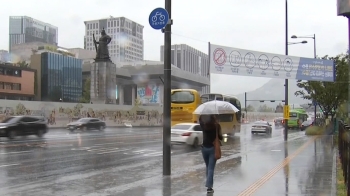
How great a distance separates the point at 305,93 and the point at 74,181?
30.8m

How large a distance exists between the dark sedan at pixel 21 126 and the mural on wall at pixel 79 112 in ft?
43.2

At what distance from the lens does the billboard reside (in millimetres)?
5059

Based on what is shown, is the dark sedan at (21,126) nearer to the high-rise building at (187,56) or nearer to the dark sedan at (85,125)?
the high-rise building at (187,56)

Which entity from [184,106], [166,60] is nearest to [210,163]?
[166,60]

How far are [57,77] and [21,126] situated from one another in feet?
254

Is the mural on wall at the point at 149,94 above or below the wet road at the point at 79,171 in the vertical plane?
above

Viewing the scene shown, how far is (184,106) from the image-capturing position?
1147 inches

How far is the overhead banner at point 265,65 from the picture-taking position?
21.8 m

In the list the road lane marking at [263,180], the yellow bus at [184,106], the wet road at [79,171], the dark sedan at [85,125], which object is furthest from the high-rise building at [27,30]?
the road lane marking at [263,180]

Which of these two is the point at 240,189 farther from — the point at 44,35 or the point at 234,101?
the point at 44,35

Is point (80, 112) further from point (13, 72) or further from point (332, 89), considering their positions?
point (13, 72)

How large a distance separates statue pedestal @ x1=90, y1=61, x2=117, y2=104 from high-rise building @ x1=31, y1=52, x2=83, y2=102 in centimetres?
4395

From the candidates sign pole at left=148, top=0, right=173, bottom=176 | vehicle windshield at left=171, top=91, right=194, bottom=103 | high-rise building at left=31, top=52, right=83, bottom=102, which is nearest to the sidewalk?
sign pole at left=148, top=0, right=173, bottom=176

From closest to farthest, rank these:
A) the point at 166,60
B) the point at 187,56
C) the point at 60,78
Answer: the point at 166,60, the point at 187,56, the point at 60,78
